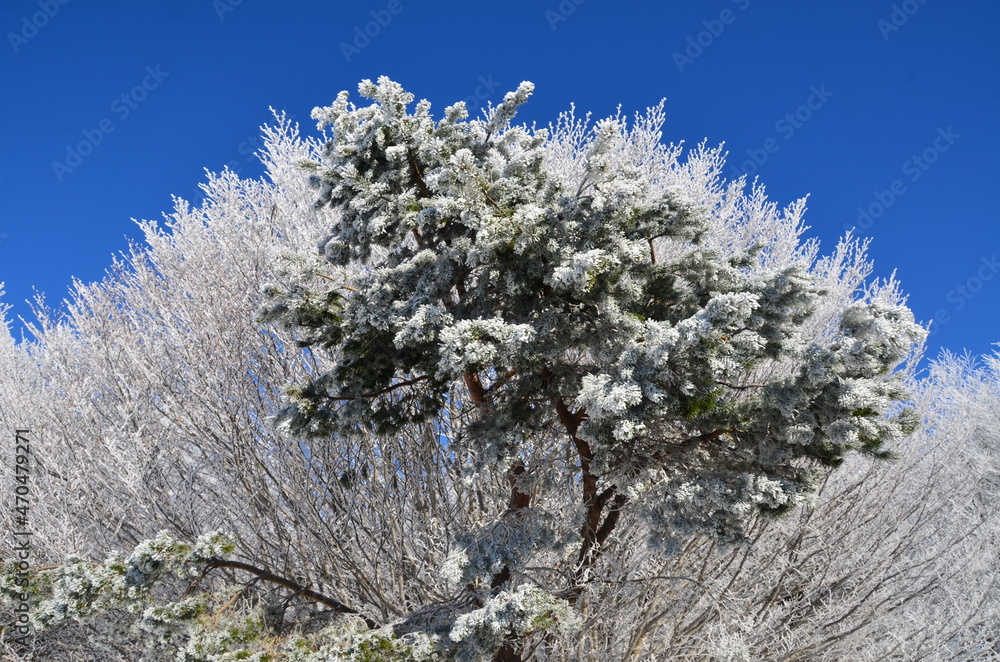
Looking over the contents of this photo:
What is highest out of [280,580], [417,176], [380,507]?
[417,176]

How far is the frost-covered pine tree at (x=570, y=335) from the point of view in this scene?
4.17m

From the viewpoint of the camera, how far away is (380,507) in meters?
7.34

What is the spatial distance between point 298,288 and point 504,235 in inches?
62.9

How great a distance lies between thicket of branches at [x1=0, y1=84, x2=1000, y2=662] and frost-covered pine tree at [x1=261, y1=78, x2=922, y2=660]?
Result: 0.21ft

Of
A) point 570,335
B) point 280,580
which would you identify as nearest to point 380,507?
point 280,580

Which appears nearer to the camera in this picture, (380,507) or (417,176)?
(417,176)

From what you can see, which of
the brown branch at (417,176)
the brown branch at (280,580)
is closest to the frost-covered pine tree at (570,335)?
the brown branch at (417,176)

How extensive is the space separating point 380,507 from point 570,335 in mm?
3596

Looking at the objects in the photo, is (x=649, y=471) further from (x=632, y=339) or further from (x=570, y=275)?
(x=570, y=275)

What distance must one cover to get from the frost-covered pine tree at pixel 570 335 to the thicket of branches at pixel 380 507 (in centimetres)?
6

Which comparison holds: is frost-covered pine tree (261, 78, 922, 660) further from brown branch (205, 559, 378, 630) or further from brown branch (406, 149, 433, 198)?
brown branch (205, 559, 378, 630)

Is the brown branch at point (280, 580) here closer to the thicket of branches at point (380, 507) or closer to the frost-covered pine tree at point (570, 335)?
the thicket of branches at point (380, 507)

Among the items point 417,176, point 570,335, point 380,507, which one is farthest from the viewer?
point 380,507

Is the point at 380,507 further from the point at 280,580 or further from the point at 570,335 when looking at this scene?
the point at 570,335
